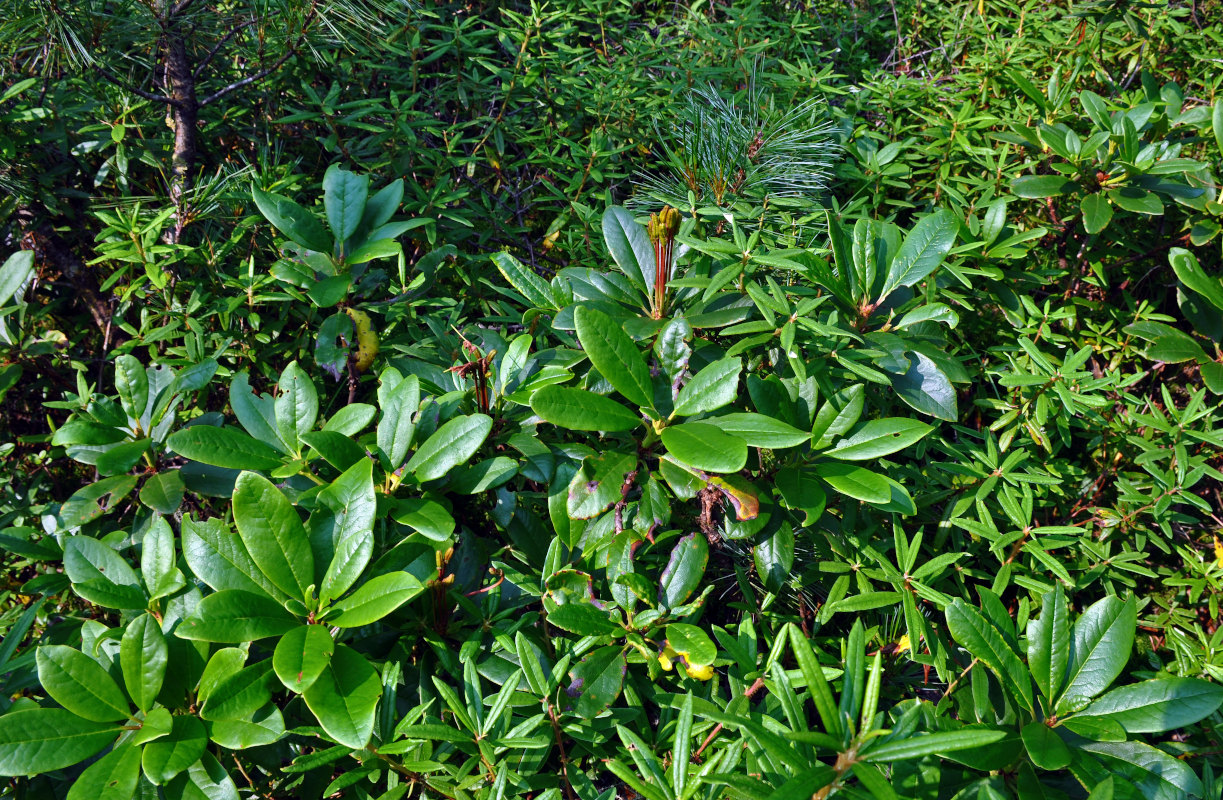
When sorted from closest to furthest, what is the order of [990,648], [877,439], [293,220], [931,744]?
1. [931,744]
2. [990,648]
3. [877,439]
4. [293,220]

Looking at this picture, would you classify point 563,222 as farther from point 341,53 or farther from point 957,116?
point 957,116

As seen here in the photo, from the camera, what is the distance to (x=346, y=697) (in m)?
1.05

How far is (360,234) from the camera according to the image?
66.2 inches

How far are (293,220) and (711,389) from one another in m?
0.97

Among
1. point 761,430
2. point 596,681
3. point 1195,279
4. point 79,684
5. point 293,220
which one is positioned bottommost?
point 596,681

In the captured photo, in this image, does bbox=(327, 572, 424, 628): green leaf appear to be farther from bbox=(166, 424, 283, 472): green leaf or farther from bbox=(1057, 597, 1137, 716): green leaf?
bbox=(1057, 597, 1137, 716): green leaf

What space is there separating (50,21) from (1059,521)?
298 centimetres

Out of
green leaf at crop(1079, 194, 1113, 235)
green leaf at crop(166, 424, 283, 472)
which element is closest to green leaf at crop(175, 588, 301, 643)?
green leaf at crop(166, 424, 283, 472)

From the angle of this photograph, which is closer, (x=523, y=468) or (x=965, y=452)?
(x=523, y=468)

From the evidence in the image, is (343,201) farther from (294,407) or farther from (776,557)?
(776,557)

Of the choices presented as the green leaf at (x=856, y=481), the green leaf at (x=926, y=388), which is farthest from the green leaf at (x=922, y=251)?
the green leaf at (x=856, y=481)

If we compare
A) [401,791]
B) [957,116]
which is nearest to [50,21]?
[401,791]

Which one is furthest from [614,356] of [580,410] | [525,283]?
[525,283]

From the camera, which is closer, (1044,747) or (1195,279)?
(1044,747)
